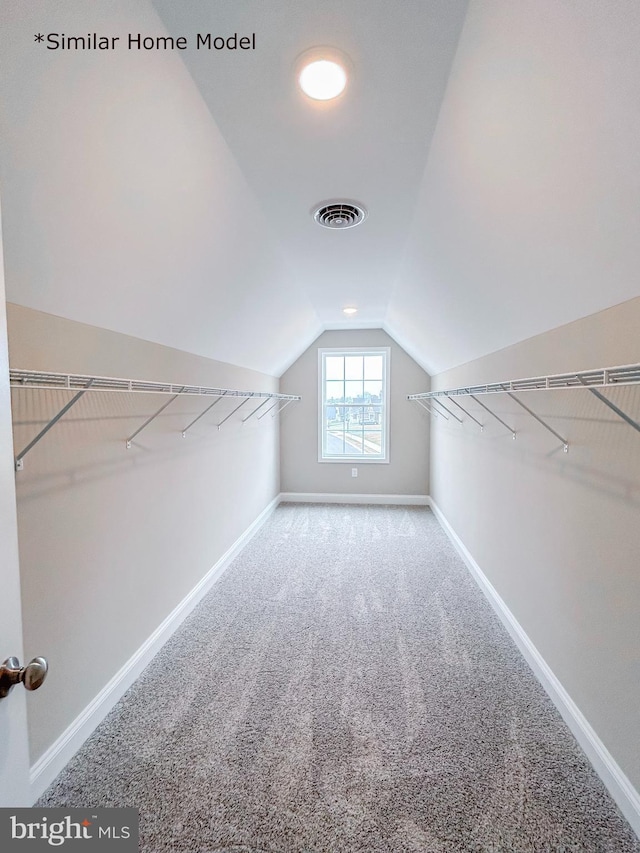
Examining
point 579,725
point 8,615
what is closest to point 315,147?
point 8,615

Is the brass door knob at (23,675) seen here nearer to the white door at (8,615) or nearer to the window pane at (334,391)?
the white door at (8,615)

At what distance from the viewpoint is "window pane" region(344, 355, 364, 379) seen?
5.36 m

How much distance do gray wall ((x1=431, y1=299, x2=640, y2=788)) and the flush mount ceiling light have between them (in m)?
1.19

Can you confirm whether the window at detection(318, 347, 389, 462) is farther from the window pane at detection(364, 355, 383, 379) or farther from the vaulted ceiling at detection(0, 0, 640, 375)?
the vaulted ceiling at detection(0, 0, 640, 375)

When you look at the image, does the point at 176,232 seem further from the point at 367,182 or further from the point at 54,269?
the point at 367,182

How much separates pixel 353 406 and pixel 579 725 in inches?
164

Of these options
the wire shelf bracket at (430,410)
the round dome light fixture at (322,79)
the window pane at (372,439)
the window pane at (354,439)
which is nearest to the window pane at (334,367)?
the window pane at (354,439)

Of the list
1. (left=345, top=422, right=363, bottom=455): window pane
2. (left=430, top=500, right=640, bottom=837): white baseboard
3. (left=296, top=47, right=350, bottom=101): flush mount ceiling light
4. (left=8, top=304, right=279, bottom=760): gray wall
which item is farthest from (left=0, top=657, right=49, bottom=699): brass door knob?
(left=345, top=422, right=363, bottom=455): window pane

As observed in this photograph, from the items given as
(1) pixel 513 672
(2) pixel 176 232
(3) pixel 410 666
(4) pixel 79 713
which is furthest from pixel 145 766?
(2) pixel 176 232

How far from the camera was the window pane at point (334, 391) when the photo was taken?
542cm

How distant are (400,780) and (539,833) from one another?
44 cm

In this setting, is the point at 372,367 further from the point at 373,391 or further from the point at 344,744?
the point at 344,744

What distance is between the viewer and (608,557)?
56.6 inches

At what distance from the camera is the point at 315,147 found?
1547 mm
